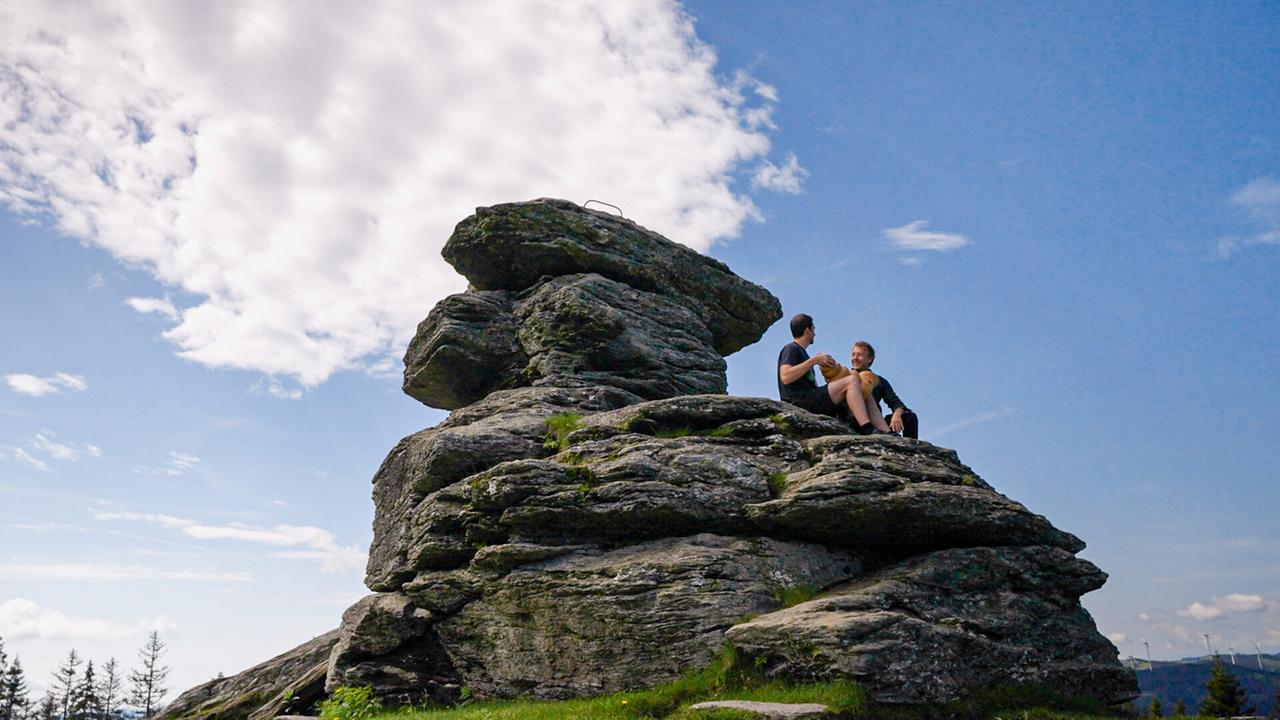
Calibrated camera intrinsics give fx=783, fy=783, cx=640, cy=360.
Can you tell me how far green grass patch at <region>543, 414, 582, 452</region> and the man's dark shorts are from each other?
20.8ft

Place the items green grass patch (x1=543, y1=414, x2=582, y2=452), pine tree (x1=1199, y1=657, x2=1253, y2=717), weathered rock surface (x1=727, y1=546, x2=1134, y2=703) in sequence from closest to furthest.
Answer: weathered rock surface (x1=727, y1=546, x2=1134, y2=703)
green grass patch (x1=543, y1=414, x2=582, y2=452)
pine tree (x1=1199, y1=657, x2=1253, y2=717)

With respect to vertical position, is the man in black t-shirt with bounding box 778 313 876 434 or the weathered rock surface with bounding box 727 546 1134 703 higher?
the man in black t-shirt with bounding box 778 313 876 434

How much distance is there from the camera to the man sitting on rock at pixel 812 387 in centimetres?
2195

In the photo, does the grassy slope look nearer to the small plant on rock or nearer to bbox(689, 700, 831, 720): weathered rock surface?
bbox(689, 700, 831, 720): weathered rock surface

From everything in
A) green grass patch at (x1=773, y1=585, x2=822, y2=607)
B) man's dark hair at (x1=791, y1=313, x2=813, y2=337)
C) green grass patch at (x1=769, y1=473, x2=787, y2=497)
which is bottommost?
green grass patch at (x1=773, y1=585, x2=822, y2=607)

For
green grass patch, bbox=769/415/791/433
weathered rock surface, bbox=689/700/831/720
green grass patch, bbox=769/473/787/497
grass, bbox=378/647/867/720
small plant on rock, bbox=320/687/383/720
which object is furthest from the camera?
green grass patch, bbox=769/415/791/433

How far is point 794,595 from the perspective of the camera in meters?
17.0

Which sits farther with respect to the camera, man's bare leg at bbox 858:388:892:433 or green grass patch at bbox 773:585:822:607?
man's bare leg at bbox 858:388:892:433

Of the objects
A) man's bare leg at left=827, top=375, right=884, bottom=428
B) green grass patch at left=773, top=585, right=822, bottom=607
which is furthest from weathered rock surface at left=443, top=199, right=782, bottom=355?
green grass patch at left=773, top=585, right=822, bottom=607

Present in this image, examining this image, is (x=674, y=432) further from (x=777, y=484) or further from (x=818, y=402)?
(x=818, y=402)

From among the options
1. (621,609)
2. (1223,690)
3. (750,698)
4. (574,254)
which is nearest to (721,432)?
(621,609)

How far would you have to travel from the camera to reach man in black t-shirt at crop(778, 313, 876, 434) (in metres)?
22.0

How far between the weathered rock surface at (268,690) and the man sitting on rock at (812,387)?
15.6m

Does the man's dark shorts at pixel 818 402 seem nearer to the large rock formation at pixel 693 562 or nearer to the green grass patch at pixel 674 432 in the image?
the large rock formation at pixel 693 562
